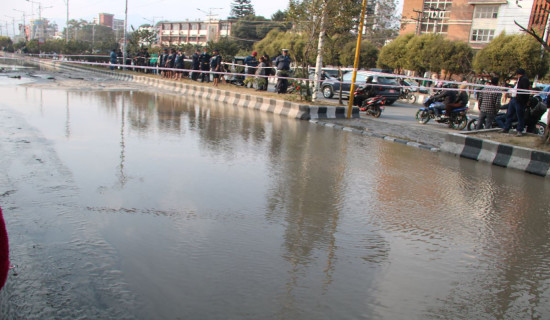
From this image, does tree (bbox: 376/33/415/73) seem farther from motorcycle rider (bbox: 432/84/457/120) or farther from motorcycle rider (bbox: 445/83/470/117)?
motorcycle rider (bbox: 445/83/470/117)

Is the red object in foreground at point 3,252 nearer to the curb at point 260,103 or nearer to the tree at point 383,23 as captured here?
the curb at point 260,103

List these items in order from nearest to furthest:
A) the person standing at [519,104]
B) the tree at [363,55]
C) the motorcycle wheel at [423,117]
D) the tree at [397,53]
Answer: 1. the person standing at [519,104]
2. the motorcycle wheel at [423,117]
3. the tree at [397,53]
4. the tree at [363,55]

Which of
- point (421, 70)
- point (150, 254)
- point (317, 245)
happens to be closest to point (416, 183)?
point (317, 245)

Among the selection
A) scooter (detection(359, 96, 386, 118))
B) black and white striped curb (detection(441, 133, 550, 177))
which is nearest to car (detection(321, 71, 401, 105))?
scooter (detection(359, 96, 386, 118))

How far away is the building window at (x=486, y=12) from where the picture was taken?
61.1 metres

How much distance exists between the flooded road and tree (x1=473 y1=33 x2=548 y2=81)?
26175mm

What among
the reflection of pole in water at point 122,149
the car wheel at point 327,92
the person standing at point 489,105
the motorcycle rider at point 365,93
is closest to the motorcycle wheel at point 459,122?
the person standing at point 489,105

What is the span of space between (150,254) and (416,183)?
4400mm

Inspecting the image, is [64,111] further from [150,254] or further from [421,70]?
[421,70]

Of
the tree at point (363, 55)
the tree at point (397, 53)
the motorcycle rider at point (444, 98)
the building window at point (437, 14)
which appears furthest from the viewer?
the building window at point (437, 14)

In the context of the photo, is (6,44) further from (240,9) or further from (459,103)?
(459,103)

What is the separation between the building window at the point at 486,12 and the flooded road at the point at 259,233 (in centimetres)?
6076

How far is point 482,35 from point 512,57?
115 ft

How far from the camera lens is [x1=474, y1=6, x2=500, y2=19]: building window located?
6112 cm
